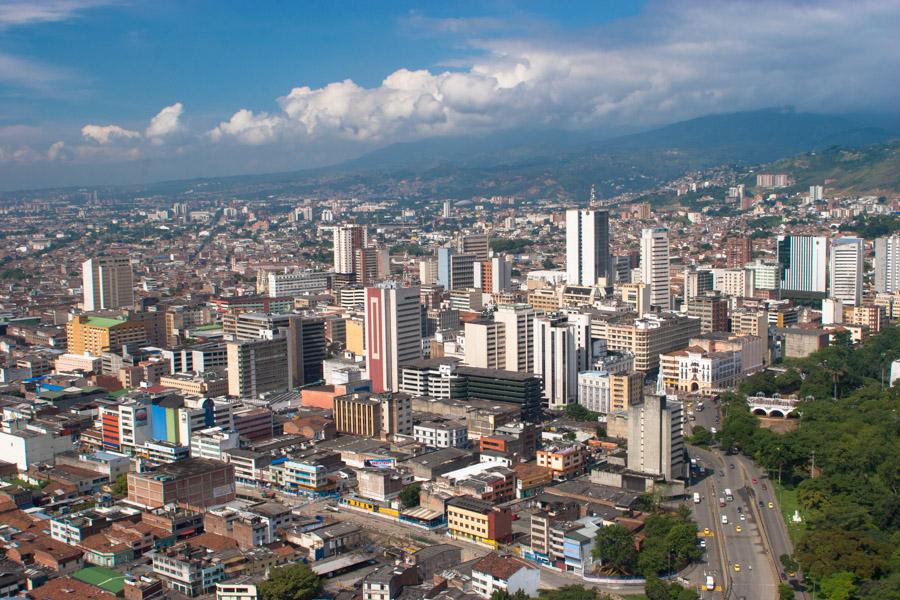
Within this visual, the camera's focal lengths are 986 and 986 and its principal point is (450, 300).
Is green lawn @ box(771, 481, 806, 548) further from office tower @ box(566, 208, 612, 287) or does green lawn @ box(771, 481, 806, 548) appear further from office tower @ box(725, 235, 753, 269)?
office tower @ box(725, 235, 753, 269)

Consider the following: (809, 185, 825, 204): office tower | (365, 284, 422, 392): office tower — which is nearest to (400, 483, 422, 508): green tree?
(365, 284, 422, 392): office tower

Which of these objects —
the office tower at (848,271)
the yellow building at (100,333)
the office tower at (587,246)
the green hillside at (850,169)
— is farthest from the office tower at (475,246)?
the green hillside at (850,169)

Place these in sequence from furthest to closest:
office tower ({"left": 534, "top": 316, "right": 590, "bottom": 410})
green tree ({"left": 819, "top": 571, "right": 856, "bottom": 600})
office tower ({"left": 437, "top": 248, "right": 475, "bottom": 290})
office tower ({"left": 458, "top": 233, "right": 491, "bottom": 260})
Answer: office tower ({"left": 458, "top": 233, "right": 491, "bottom": 260}), office tower ({"left": 437, "top": 248, "right": 475, "bottom": 290}), office tower ({"left": 534, "top": 316, "right": 590, "bottom": 410}), green tree ({"left": 819, "top": 571, "right": 856, "bottom": 600})

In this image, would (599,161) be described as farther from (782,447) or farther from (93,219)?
(782,447)

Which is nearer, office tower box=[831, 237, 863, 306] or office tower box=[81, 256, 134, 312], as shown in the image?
office tower box=[831, 237, 863, 306]

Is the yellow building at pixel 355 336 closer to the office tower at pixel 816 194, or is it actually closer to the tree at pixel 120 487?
the tree at pixel 120 487

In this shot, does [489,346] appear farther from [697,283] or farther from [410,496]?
[697,283]
